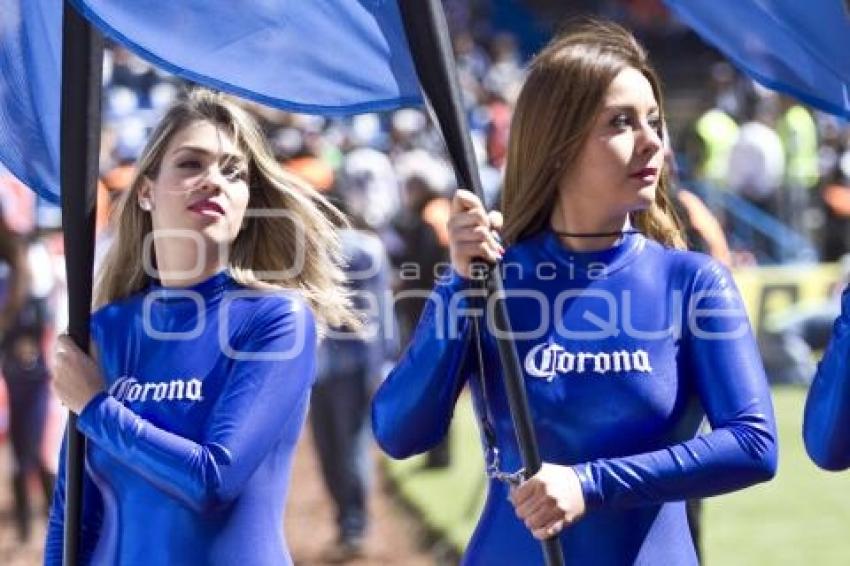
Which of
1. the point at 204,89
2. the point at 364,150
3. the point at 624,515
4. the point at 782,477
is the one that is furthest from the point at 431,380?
the point at 364,150

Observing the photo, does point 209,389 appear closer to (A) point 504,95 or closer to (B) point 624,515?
(B) point 624,515

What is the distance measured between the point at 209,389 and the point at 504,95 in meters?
19.4

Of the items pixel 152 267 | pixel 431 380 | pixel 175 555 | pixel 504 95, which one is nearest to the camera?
pixel 431 380

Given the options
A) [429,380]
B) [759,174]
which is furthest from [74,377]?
[759,174]

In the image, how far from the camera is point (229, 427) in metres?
3.50

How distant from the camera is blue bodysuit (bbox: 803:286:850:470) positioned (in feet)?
10.8

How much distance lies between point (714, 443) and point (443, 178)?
11.8m

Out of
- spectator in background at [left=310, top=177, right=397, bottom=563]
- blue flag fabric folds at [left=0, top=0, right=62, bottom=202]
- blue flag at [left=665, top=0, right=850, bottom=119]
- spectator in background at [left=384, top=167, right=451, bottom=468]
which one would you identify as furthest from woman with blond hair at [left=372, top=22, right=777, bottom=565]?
spectator in background at [left=384, top=167, right=451, bottom=468]

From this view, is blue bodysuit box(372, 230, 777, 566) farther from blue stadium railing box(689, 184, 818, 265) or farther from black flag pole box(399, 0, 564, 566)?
blue stadium railing box(689, 184, 818, 265)

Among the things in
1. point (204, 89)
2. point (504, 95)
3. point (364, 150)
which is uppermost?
point (504, 95)

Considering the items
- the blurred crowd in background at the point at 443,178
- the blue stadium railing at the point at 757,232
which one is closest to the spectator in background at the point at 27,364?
the blurred crowd in background at the point at 443,178

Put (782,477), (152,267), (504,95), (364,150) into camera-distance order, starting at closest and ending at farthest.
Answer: (152,267) → (782,477) → (364,150) → (504,95)

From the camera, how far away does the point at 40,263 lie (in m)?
9.47

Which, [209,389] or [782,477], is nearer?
[209,389]
